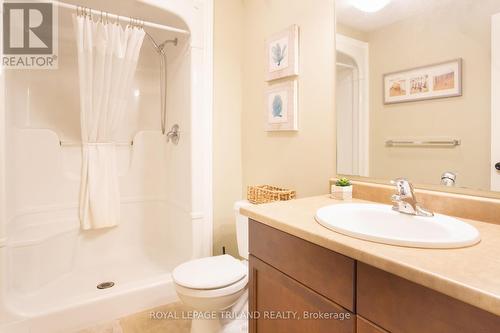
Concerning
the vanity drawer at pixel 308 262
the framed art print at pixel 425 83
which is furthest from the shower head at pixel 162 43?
the vanity drawer at pixel 308 262

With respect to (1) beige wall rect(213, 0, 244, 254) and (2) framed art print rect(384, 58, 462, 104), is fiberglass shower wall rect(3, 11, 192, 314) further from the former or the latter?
(2) framed art print rect(384, 58, 462, 104)

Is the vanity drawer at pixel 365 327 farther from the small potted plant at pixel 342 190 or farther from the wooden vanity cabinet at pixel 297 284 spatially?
the small potted plant at pixel 342 190

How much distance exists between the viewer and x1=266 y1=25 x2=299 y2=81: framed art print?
5.38 feet

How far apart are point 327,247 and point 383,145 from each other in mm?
692

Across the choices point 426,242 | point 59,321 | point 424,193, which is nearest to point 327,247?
point 426,242

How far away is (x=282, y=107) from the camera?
174 centimetres

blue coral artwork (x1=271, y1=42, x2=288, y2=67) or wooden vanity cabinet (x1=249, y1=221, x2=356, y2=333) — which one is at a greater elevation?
blue coral artwork (x1=271, y1=42, x2=288, y2=67)

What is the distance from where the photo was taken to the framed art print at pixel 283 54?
1.64 meters

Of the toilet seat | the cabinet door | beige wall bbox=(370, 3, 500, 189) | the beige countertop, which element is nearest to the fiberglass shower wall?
the toilet seat

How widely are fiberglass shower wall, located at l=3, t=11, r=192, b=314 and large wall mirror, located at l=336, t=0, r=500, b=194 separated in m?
1.16

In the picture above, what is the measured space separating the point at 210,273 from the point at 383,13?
1.51 m

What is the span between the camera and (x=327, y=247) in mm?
766

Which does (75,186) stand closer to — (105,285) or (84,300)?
(105,285)

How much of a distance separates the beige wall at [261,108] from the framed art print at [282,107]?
0.05 metres
